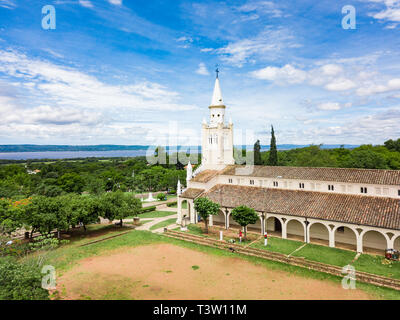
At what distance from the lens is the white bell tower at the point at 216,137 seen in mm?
40781

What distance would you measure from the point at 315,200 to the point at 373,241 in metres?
6.21

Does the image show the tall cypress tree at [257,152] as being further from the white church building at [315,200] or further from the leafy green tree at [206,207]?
the leafy green tree at [206,207]

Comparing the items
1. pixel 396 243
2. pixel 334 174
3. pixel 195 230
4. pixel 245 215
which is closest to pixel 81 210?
pixel 195 230

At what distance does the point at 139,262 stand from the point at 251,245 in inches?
439

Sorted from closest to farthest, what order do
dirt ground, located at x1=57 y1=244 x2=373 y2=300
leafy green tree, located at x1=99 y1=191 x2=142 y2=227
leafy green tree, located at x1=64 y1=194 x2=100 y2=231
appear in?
dirt ground, located at x1=57 y1=244 x2=373 y2=300
leafy green tree, located at x1=64 y1=194 x2=100 y2=231
leafy green tree, located at x1=99 y1=191 x2=142 y2=227

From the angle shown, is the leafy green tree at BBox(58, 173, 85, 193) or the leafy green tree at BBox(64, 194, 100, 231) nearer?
the leafy green tree at BBox(64, 194, 100, 231)

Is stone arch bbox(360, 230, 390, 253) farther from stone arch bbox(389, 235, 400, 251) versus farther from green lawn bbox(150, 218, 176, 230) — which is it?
green lawn bbox(150, 218, 176, 230)

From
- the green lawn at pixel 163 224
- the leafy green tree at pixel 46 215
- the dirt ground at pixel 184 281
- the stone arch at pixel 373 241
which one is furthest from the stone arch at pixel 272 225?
the leafy green tree at pixel 46 215

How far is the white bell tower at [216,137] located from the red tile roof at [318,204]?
7.41 metres

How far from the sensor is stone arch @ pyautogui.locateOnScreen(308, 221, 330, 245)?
27.5m

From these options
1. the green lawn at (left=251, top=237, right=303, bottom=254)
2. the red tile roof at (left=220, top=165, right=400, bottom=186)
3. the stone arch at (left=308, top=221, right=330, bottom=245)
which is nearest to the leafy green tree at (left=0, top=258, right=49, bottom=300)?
the green lawn at (left=251, top=237, right=303, bottom=254)

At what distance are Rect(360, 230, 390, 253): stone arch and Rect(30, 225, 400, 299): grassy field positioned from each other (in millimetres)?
6835

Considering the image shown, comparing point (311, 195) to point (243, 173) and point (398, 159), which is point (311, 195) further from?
point (398, 159)
